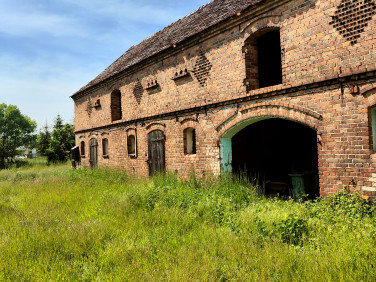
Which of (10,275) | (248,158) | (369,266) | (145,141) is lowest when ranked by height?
(10,275)

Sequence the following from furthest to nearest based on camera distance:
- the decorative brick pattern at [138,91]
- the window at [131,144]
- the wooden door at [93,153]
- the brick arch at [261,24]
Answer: the wooden door at [93,153]
the window at [131,144]
the decorative brick pattern at [138,91]
the brick arch at [261,24]

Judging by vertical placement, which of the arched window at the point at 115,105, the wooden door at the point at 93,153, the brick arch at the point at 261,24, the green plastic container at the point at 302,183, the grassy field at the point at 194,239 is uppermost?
the brick arch at the point at 261,24

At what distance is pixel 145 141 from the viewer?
1216cm

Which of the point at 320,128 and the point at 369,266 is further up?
the point at 320,128

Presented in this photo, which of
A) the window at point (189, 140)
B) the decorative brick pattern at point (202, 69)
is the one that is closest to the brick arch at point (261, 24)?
the decorative brick pattern at point (202, 69)

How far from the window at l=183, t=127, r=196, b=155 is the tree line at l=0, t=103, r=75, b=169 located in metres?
19.9

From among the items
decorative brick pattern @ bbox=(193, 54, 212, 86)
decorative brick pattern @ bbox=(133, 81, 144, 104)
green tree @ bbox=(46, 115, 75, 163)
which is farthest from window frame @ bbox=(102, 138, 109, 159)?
green tree @ bbox=(46, 115, 75, 163)

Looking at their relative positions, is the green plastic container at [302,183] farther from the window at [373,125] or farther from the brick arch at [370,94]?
the brick arch at [370,94]

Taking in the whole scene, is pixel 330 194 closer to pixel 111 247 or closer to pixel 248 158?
pixel 248 158

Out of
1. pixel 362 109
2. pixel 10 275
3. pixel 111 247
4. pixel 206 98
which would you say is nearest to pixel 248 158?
pixel 206 98

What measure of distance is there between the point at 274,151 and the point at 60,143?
22.5 meters

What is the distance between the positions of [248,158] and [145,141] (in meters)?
5.00

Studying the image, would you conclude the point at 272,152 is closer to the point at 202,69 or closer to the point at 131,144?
the point at 202,69

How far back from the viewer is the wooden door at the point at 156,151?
11086 mm
